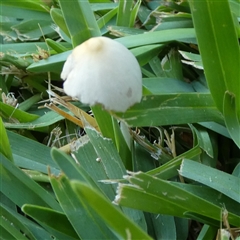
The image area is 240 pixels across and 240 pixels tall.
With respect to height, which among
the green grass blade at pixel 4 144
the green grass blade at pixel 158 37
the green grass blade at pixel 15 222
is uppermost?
the green grass blade at pixel 158 37

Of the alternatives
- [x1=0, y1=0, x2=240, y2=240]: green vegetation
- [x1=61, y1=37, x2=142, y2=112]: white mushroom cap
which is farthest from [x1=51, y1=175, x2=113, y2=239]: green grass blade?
[x1=61, y1=37, x2=142, y2=112]: white mushroom cap

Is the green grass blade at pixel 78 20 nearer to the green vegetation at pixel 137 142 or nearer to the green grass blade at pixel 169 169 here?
the green vegetation at pixel 137 142

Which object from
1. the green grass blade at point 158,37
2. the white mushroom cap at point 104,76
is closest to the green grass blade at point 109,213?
the white mushroom cap at point 104,76

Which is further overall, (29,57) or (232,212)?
(29,57)

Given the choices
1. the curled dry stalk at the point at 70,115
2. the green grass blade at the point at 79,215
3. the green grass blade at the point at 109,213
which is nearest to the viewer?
the green grass blade at the point at 109,213

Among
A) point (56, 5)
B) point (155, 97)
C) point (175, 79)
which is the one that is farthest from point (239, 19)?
point (56, 5)

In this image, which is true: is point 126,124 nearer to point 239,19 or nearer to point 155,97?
point 155,97
